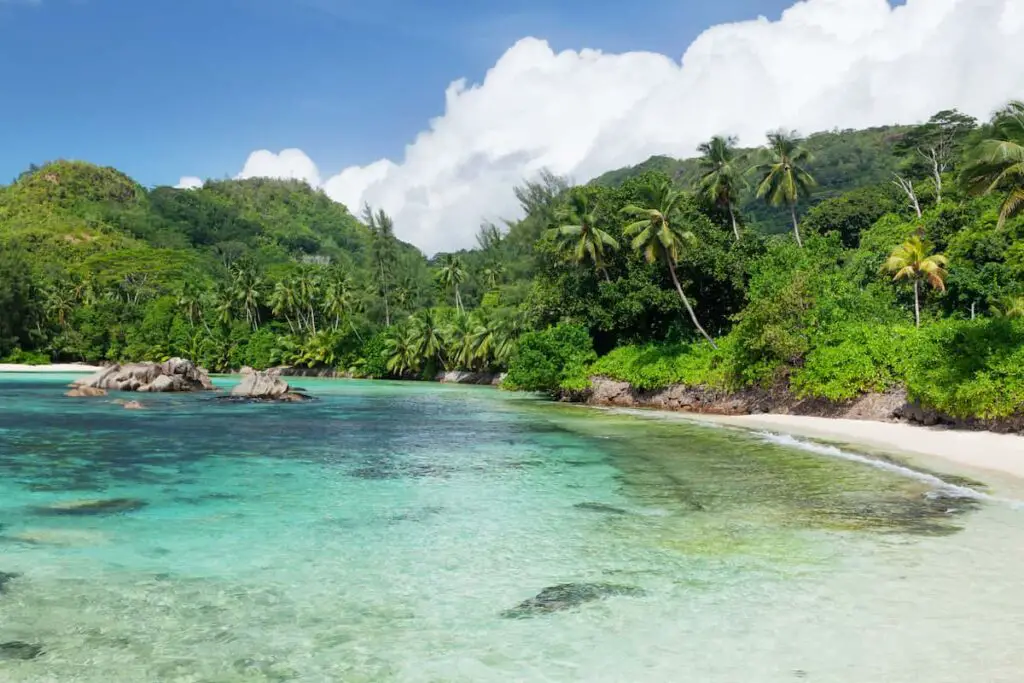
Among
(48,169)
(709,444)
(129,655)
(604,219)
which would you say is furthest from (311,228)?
(129,655)

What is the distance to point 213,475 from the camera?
1822 centimetres

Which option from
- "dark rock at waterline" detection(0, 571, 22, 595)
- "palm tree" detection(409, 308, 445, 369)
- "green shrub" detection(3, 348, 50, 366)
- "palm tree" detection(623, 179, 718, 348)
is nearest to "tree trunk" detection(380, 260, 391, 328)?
"palm tree" detection(409, 308, 445, 369)

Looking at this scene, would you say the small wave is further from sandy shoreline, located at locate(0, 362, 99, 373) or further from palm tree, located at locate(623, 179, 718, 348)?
sandy shoreline, located at locate(0, 362, 99, 373)

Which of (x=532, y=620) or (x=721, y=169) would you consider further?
(x=721, y=169)

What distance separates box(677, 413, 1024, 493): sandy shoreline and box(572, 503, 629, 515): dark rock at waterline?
27.4ft

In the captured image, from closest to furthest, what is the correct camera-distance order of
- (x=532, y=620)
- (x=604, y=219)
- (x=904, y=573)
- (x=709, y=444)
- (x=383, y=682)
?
(x=383, y=682), (x=532, y=620), (x=904, y=573), (x=709, y=444), (x=604, y=219)

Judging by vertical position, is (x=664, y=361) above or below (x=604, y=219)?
below

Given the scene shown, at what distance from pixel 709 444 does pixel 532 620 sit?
1724 cm

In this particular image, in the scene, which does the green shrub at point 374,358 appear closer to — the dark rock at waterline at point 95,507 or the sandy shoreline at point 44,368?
the sandy shoreline at point 44,368

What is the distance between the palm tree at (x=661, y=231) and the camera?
38.9 m

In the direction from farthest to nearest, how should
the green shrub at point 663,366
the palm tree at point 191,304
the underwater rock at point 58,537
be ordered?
the palm tree at point 191,304, the green shrub at point 663,366, the underwater rock at point 58,537

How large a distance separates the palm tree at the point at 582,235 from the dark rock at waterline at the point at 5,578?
36297mm

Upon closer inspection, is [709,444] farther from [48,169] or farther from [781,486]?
[48,169]

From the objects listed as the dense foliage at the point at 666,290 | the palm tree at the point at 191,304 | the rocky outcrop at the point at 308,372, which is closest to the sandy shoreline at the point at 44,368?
the dense foliage at the point at 666,290
